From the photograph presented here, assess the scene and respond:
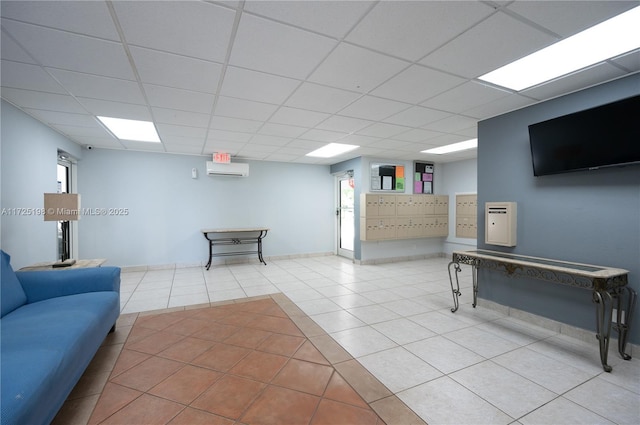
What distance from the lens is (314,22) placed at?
175 centimetres

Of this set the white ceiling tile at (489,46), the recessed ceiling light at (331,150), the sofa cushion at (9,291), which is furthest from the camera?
the recessed ceiling light at (331,150)

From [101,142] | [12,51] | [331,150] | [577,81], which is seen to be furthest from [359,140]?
[101,142]

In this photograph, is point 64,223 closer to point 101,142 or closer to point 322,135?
point 101,142

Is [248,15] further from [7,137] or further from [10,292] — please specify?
[7,137]

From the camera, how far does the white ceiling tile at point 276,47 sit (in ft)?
5.96

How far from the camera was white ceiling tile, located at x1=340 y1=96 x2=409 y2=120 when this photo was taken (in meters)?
3.03

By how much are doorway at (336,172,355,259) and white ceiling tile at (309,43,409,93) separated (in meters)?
4.32

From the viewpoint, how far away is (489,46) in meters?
2.01

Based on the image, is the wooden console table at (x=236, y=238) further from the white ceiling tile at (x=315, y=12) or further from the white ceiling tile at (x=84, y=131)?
the white ceiling tile at (x=315, y=12)

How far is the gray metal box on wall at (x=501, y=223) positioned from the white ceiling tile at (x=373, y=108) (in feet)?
5.73

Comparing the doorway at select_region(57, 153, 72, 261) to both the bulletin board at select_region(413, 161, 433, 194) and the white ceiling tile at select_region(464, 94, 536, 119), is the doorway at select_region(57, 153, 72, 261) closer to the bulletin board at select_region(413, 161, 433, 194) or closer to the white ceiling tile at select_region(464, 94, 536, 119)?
the white ceiling tile at select_region(464, 94, 536, 119)

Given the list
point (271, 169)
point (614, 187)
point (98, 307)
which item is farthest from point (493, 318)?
point (271, 169)

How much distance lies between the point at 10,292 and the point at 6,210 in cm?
135

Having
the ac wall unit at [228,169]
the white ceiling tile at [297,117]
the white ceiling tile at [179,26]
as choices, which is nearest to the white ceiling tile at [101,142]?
the ac wall unit at [228,169]
